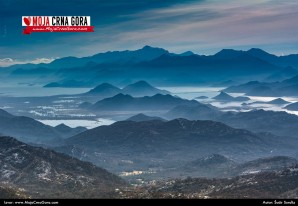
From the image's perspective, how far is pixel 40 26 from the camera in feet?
455
